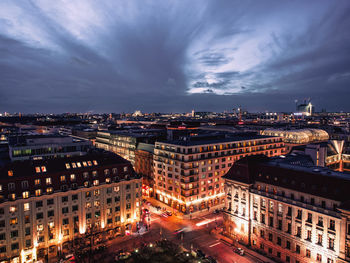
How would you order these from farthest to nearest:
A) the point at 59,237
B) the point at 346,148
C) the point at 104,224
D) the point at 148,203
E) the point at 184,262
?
the point at 346,148, the point at 148,203, the point at 104,224, the point at 59,237, the point at 184,262

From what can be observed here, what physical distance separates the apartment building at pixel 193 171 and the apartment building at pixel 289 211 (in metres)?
18.4

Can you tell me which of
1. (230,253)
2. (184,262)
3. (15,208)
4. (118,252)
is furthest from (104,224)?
(230,253)

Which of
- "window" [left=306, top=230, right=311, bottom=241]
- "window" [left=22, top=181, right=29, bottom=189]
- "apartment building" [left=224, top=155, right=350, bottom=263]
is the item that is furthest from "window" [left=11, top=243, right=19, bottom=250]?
"window" [left=306, top=230, right=311, bottom=241]

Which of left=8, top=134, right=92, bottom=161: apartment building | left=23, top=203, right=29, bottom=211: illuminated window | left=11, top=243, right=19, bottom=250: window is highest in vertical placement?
left=8, top=134, right=92, bottom=161: apartment building

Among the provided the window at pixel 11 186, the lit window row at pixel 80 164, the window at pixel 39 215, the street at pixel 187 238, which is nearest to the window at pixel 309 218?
the street at pixel 187 238

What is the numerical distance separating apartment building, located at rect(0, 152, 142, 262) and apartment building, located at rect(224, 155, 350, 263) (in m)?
34.3

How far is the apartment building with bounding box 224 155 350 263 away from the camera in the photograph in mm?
54188

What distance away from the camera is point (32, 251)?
63344 millimetres

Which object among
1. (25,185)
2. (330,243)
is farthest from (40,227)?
(330,243)

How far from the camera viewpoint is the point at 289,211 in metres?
62.5

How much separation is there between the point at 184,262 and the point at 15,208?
45.5 metres

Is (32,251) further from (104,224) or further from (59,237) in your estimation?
(104,224)

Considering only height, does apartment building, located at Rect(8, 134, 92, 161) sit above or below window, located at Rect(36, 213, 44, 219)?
above

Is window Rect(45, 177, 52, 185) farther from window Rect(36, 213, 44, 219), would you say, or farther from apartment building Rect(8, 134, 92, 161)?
apartment building Rect(8, 134, 92, 161)
